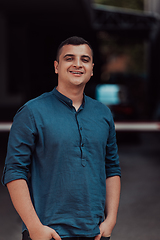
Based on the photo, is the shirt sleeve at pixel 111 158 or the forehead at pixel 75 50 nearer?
the forehead at pixel 75 50

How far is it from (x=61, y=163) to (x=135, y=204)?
3654 mm

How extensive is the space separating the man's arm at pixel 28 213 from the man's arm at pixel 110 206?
27 cm

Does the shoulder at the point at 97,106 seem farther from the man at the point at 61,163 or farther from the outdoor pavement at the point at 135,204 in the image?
the outdoor pavement at the point at 135,204

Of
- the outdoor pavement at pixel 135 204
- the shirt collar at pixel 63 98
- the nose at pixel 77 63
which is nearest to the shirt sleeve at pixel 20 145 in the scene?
the shirt collar at pixel 63 98

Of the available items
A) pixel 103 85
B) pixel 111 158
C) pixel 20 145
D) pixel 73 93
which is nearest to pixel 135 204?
pixel 111 158

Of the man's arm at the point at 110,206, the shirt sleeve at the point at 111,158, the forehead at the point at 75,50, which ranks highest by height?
the forehead at the point at 75,50

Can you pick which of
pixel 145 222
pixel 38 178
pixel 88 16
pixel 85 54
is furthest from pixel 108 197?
pixel 88 16

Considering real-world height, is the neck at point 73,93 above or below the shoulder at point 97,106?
above

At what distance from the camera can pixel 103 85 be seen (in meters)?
12.2

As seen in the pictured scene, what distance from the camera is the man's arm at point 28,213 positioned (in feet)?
5.99

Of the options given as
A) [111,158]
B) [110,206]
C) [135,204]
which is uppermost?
[111,158]

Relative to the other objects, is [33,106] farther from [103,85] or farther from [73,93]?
[103,85]

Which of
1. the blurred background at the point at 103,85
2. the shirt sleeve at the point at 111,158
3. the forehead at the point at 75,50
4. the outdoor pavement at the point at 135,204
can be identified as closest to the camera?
the forehead at the point at 75,50

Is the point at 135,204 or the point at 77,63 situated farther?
the point at 135,204
